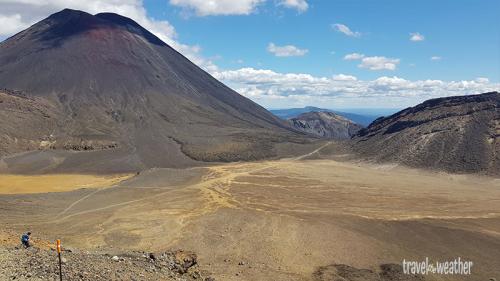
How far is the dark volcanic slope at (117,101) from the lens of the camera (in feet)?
296

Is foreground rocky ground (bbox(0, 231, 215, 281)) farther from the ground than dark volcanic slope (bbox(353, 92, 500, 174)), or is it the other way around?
dark volcanic slope (bbox(353, 92, 500, 174))

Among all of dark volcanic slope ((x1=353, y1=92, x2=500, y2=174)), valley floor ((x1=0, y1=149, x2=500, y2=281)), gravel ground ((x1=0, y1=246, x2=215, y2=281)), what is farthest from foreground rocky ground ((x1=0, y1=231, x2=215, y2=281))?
dark volcanic slope ((x1=353, y1=92, x2=500, y2=174))

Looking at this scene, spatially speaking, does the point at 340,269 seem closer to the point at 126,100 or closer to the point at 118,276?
the point at 118,276

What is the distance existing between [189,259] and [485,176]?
54.5 metres

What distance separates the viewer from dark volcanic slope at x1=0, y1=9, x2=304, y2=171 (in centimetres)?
9019

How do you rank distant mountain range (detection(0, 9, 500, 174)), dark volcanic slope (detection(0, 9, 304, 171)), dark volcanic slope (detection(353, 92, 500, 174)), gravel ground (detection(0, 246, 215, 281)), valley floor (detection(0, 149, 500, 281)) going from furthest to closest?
dark volcanic slope (detection(0, 9, 304, 171)) < distant mountain range (detection(0, 9, 500, 174)) < dark volcanic slope (detection(353, 92, 500, 174)) < valley floor (detection(0, 149, 500, 281)) < gravel ground (detection(0, 246, 215, 281))

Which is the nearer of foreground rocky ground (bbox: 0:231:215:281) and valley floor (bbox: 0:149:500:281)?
foreground rocky ground (bbox: 0:231:215:281)

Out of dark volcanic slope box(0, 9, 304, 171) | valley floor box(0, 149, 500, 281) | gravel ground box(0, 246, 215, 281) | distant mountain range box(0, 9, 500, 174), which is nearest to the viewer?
gravel ground box(0, 246, 215, 281)

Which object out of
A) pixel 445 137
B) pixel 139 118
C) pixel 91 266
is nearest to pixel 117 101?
pixel 139 118

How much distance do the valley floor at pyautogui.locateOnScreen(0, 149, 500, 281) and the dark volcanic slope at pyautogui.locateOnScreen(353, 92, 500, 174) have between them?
8280mm

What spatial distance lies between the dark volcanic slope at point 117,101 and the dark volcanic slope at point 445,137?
2344 cm

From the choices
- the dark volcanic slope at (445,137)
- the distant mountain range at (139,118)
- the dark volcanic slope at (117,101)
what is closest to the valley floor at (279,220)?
the dark volcanic slope at (445,137)

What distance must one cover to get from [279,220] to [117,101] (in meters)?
83.3

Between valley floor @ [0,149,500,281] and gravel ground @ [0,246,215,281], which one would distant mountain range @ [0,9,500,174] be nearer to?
valley floor @ [0,149,500,281]
